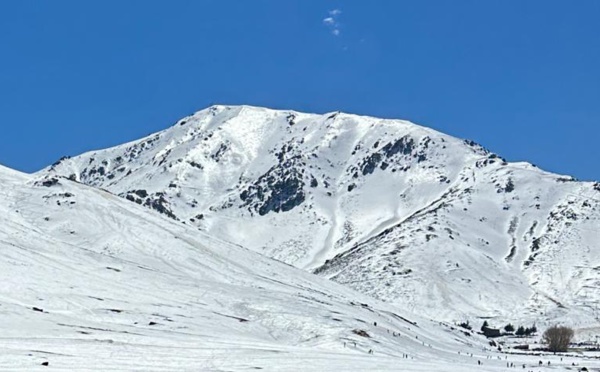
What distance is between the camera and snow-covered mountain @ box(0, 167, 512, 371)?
85.4 m

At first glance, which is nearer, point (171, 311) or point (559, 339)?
point (171, 311)

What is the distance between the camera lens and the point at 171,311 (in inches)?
4867

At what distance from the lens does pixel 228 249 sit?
196 m

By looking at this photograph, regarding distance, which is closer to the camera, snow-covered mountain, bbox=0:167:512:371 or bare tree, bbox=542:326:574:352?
snow-covered mountain, bbox=0:167:512:371

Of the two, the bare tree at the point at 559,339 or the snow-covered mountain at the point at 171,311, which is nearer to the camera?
the snow-covered mountain at the point at 171,311

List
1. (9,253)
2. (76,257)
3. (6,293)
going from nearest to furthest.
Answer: (6,293) < (9,253) < (76,257)

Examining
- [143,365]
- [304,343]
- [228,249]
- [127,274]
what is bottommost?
[143,365]

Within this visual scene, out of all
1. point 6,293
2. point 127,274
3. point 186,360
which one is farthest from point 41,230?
point 186,360

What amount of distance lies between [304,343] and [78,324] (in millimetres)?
26491

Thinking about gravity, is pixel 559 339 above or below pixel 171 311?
above

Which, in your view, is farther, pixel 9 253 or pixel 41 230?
pixel 41 230

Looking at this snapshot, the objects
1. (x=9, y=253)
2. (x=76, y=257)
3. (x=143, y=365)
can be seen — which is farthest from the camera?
(x=76, y=257)

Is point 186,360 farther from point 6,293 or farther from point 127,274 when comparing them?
point 127,274

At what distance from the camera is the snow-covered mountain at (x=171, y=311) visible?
280 ft
